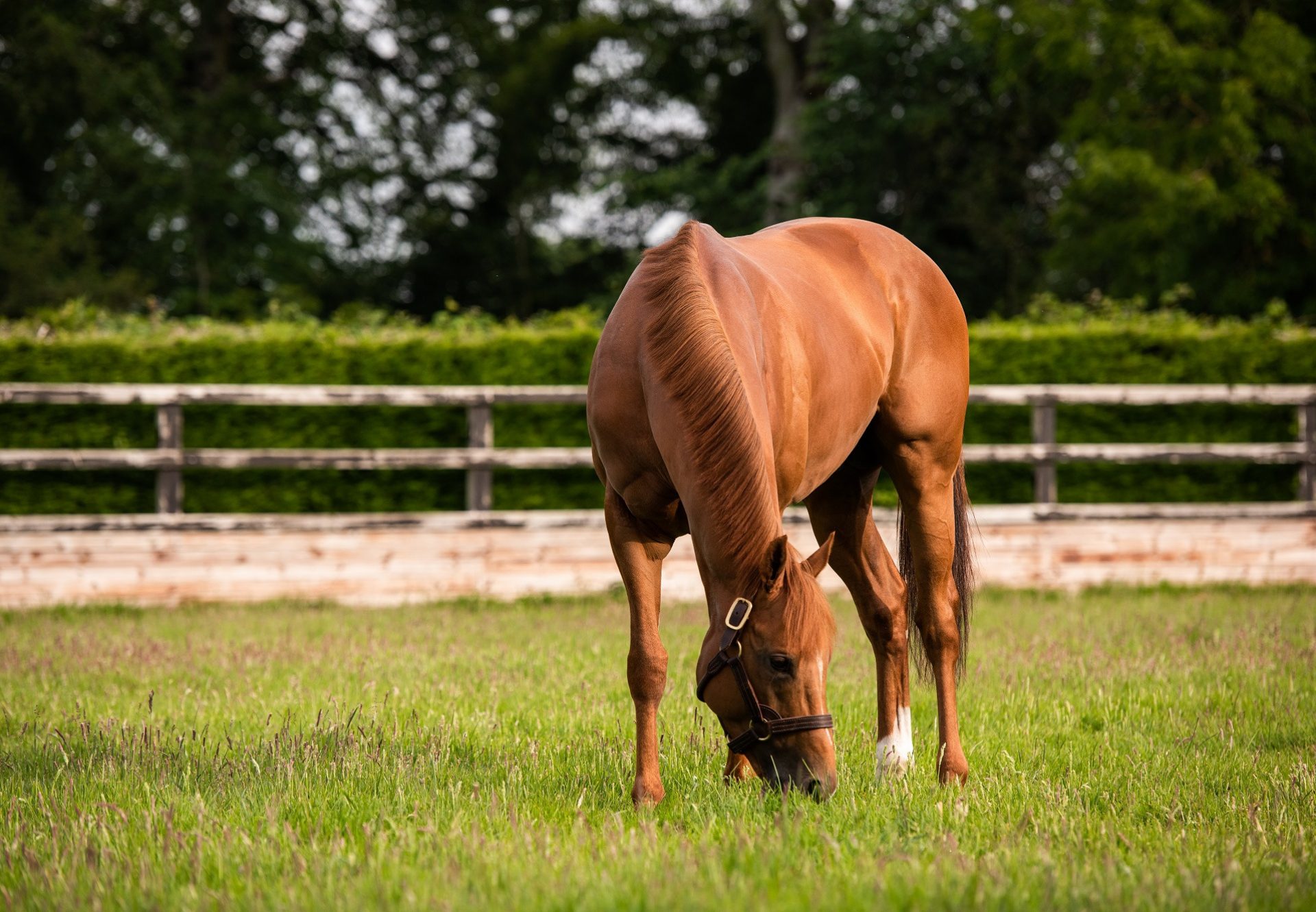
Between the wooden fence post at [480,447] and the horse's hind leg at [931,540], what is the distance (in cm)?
515

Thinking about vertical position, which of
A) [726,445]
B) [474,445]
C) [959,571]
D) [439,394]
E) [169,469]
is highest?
[726,445]

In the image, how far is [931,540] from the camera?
454 centimetres

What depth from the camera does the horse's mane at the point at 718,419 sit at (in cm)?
319

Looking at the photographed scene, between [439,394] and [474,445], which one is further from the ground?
[439,394]

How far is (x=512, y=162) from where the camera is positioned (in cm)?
2739

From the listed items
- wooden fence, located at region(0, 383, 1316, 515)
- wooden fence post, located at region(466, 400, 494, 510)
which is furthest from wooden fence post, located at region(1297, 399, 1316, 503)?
wooden fence post, located at region(466, 400, 494, 510)

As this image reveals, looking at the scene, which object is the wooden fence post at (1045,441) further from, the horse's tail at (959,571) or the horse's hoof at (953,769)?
the horse's hoof at (953,769)

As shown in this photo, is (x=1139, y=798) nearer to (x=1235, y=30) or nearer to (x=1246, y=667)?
(x=1246, y=667)

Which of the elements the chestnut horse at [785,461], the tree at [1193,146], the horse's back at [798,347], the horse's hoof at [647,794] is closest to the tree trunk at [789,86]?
the tree at [1193,146]

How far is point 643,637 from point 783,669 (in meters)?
0.59

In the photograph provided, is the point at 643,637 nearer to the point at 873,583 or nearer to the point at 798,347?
the point at 798,347

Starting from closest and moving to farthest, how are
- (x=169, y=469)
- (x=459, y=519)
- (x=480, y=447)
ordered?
(x=169, y=469)
(x=459, y=519)
(x=480, y=447)

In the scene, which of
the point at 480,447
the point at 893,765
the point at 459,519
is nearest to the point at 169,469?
the point at 459,519

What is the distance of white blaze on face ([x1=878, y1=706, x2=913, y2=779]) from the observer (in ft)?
13.2
